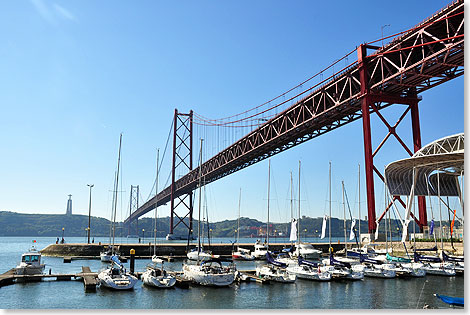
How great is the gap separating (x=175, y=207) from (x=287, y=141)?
39.6 meters

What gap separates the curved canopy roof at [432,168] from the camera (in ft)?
96.6

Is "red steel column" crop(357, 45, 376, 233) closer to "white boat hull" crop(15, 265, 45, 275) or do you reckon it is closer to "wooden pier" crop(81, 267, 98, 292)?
"wooden pier" crop(81, 267, 98, 292)

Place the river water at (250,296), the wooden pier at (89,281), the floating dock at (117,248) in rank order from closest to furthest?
the river water at (250,296)
the wooden pier at (89,281)
the floating dock at (117,248)

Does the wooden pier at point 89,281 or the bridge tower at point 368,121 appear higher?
the bridge tower at point 368,121

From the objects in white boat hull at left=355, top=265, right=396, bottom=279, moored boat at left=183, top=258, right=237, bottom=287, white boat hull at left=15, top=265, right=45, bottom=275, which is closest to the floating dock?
white boat hull at left=15, top=265, right=45, bottom=275

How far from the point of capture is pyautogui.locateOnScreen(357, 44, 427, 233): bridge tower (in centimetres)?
3634

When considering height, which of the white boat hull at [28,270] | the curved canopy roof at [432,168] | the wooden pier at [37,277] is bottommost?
the wooden pier at [37,277]

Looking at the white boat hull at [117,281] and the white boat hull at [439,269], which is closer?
the white boat hull at [117,281]

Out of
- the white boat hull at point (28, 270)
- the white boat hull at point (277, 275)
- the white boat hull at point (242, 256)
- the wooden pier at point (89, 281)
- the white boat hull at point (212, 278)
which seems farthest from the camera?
the white boat hull at point (242, 256)

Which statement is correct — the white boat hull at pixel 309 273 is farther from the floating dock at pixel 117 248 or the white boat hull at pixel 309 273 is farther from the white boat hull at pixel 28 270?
the floating dock at pixel 117 248

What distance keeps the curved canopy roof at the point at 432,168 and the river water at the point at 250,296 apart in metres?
8.42

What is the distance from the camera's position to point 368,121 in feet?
123

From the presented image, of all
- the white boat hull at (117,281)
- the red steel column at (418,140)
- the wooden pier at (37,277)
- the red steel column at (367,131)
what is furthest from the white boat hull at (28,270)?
the red steel column at (418,140)

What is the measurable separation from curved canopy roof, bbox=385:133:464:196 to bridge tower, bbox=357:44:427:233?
121 cm
